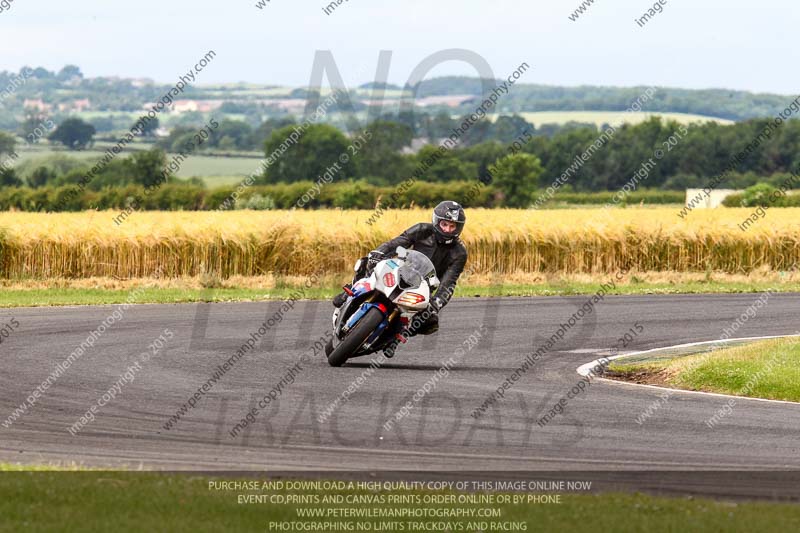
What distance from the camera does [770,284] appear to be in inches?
1299

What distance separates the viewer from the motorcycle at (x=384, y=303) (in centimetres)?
1558

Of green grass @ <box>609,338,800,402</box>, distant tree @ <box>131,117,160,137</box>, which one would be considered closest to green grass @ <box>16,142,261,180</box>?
distant tree @ <box>131,117,160,137</box>

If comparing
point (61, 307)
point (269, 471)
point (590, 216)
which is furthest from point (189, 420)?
point (590, 216)

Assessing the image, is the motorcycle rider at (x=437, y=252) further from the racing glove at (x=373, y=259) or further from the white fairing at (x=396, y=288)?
the white fairing at (x=396, y=288)

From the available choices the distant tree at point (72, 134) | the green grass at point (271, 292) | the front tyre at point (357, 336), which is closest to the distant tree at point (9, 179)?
the distant tree at point (72, 134)

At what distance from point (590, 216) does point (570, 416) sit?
25.8 metres

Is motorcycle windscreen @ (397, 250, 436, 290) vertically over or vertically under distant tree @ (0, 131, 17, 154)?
over

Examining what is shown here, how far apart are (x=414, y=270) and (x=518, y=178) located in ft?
295

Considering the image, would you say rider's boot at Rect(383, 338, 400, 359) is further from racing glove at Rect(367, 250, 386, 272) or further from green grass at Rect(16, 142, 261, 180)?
green grass at Rect(16, 142, 261, 180)

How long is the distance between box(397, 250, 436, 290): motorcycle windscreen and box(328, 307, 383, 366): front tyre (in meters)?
0.52

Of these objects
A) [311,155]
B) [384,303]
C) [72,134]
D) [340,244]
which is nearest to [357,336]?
[384,303]

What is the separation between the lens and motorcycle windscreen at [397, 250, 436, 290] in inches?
614

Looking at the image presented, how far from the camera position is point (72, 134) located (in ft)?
501

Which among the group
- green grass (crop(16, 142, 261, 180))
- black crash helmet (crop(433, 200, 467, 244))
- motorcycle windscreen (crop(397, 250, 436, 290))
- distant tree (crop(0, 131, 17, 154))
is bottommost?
green grass (crop(16, 142, 261, 180))
